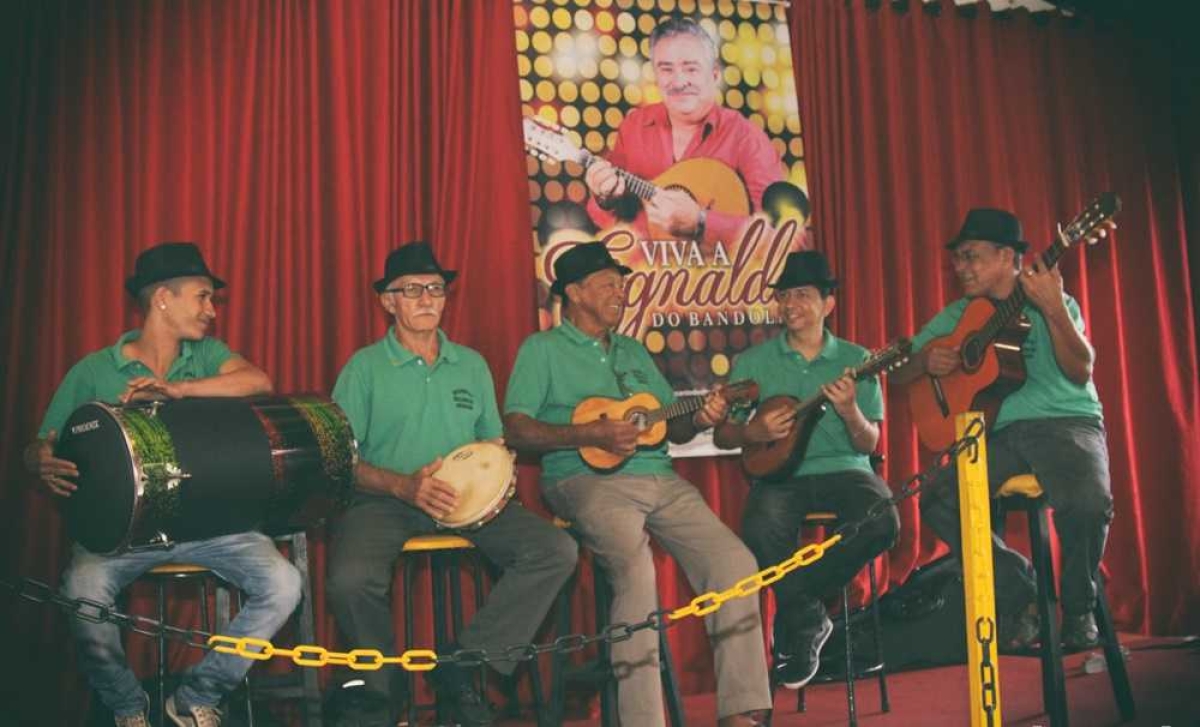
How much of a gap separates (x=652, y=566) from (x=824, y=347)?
1316 mm

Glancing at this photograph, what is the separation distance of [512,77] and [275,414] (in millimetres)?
2101

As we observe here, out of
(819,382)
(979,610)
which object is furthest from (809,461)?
(979,610)

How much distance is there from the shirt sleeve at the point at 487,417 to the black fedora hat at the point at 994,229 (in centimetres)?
191

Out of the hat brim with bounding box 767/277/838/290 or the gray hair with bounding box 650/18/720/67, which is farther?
the gray hair with bounding box 650/18/720/67

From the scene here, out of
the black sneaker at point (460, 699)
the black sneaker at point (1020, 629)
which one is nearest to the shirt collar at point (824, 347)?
the black sneaker at point (1020, 629)

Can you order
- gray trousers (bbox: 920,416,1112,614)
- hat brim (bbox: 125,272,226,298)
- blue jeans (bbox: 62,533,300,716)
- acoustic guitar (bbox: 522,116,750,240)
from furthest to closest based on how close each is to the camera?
1. acoustic guitar (bbox: 522,116,750,240)
2. gray trousers (bbox: 920,416,1112,614)
3. hat brim (bbox: 125,272,226,298)
4. blue jeans (bbox: 62,533,300,716)

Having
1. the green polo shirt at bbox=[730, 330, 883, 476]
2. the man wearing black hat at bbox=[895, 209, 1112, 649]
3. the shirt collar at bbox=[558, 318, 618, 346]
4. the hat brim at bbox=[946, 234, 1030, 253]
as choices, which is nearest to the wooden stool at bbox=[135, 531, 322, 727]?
the shirt collar at bbox=[558, 318, 618, 346]

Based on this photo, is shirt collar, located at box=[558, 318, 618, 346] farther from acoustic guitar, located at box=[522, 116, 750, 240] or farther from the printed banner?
acoustic guitar, located at box=[522, 116, 750, 240]

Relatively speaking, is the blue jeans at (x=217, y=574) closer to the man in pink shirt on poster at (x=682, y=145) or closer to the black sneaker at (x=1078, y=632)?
the man in pink shirt on poster at (x=682, y=145)

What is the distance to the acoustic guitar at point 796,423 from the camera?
4250 mm

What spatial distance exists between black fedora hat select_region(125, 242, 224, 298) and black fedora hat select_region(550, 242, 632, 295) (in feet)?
4.25

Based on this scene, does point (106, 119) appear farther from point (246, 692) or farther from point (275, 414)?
point (246, 692)

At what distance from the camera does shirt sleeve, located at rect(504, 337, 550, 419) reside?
417 cm

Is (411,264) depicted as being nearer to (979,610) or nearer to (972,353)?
(972,353)
